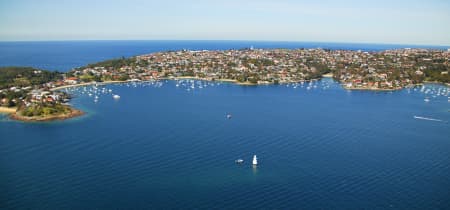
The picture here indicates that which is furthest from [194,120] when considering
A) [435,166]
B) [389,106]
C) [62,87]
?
[62,87]

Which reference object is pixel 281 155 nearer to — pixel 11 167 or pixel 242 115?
pixel 242 115

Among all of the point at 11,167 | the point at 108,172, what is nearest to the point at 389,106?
the point at 108,172

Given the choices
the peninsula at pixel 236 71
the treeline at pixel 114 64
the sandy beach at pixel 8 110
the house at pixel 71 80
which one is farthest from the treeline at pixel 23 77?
the treeline at pixel 114 64

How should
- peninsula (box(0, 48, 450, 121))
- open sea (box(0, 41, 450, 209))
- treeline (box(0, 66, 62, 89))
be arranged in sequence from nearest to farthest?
open sea (box(0, 41, 450, 209)) < peninsula (box(0, 48, 450, 121)) < treeline (box(0, 66, 62, 89))

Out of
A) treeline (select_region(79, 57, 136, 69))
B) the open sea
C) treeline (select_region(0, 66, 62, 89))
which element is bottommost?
the open sea

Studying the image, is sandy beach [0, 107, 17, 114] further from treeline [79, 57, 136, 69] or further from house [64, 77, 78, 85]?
treeline [79, 57, 136, 69]

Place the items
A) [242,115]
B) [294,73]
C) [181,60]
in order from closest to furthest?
1. [242,115]
2. [294,73]
3. [181,60]

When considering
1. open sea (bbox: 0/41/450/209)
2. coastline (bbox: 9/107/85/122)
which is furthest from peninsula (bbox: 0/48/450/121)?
open sea (bbox: 0/41/450/209)

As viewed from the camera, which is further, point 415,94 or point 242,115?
point 415,94

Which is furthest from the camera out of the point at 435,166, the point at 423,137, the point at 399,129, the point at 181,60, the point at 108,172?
the point at 181,60
